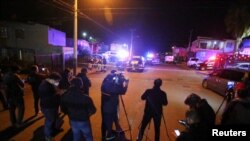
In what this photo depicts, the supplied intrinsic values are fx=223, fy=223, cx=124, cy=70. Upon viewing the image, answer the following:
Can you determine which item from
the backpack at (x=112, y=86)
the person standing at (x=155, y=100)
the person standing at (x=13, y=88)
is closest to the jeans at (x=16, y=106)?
the person standing at (x=13, y=88)

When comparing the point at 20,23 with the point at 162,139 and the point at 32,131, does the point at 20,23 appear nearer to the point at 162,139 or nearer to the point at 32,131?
the point at 32,131

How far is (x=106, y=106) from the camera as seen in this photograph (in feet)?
18.5

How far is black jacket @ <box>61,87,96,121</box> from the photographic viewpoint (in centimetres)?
445

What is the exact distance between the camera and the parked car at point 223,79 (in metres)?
11.8

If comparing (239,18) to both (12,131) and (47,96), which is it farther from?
(12,131)

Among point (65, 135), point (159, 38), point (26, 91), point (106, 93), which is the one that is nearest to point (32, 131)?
point (65, 135)

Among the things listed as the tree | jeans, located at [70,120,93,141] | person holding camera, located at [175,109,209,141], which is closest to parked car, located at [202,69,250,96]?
person holding camera, located at [175,109,209,141]

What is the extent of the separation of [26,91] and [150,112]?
8757 mm

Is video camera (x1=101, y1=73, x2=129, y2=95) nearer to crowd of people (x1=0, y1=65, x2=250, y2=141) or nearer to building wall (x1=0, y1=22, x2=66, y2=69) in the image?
crowd of people (x1=0, y1=65, x2=250, y2=141)

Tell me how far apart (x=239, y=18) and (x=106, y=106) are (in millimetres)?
34596

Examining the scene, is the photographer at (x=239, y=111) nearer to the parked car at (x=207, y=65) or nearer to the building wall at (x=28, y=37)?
the building wall at (x=28, y=37)

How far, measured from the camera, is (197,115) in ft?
12.7

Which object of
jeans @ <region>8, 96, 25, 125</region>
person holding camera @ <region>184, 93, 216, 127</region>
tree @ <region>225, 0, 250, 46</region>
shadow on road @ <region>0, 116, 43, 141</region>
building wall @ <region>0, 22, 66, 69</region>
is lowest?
shadow on road @ <region>0, 116, 43, 141</region>

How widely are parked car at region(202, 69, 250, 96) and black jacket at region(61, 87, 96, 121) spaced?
9439mm
